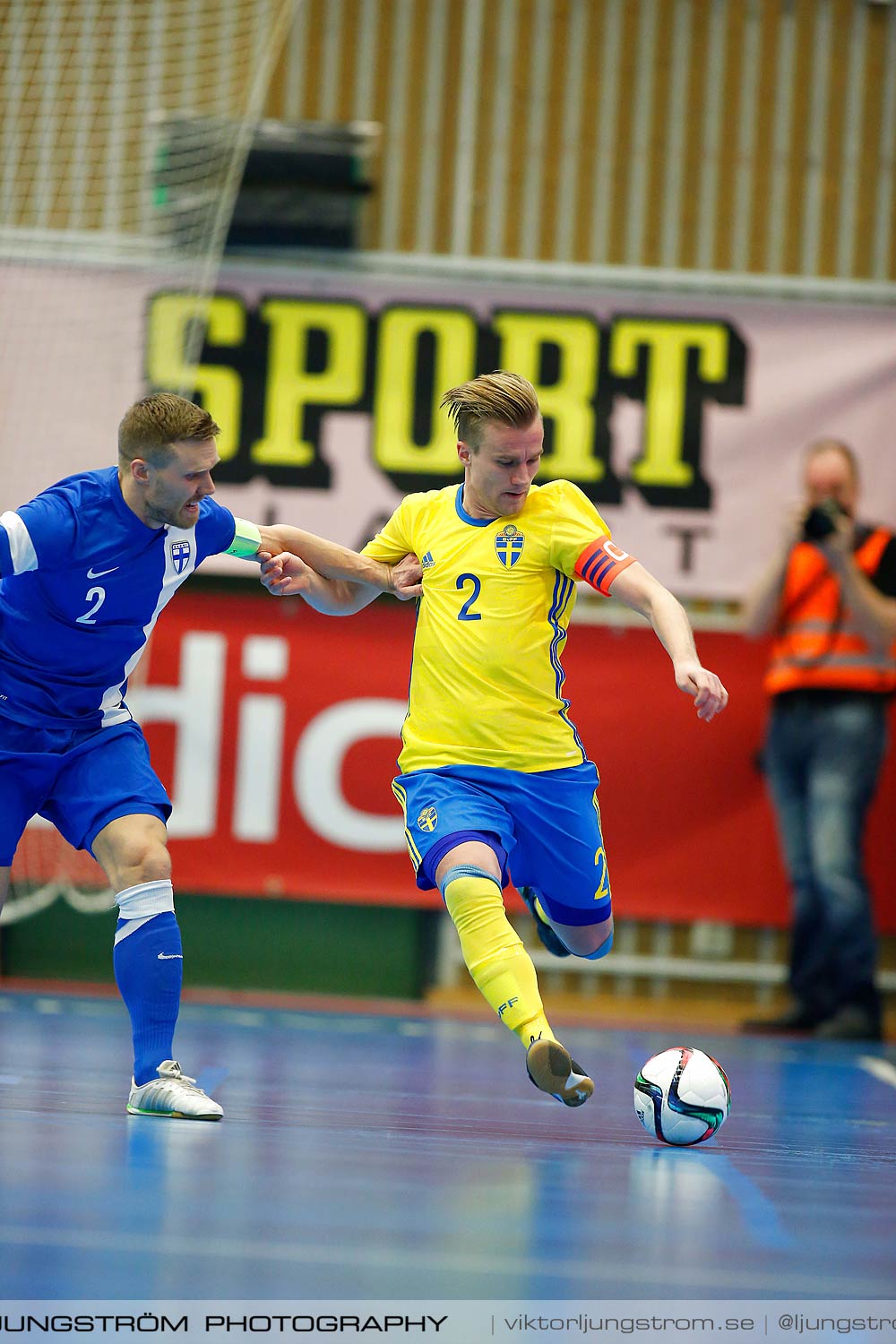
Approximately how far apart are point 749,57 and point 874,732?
3.63 meters

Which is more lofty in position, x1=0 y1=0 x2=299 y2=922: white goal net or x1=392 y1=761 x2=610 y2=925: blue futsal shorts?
x1=0 y1=0 x2=299 y2=922: white goal net

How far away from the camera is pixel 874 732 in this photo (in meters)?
7.26

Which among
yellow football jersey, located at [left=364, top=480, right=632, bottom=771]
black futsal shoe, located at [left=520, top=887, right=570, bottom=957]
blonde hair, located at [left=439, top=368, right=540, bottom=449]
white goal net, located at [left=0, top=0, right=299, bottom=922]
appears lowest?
black futsal shoe, located at [left=520, top=887, right=570, bottom=957]

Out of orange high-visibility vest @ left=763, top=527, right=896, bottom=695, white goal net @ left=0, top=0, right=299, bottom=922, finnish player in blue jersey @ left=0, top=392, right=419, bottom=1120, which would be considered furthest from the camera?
white goal net @ left=0, top=0, right=299, bottom=922

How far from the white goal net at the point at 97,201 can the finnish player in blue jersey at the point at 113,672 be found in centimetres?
337

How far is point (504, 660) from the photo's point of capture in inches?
168

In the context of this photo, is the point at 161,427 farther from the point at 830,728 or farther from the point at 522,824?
the point at 830,728

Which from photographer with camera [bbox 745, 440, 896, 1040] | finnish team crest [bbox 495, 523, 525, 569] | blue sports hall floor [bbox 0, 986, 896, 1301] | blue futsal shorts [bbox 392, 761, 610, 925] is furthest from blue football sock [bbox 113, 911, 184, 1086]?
photographer with camera [bbox 745, 440, 896, 1040]

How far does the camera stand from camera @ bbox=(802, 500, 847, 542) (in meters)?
6.91

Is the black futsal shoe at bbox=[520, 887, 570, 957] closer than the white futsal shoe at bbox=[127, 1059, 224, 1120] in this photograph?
No

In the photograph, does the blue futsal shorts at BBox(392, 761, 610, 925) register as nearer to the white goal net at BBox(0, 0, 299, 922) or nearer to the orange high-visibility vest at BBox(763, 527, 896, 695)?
the orange high-visibility vest at BBox(763, 527, 896, 695)

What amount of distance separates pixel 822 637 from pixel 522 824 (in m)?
3.43

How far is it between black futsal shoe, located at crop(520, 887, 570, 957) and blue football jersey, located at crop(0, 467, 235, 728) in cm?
129

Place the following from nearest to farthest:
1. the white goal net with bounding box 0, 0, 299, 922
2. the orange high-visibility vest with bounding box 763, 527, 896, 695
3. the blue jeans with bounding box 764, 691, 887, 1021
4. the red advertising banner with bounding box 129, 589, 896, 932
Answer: the blue jeans with bounding box 764, 691, 887, 1021
the orange high-visibility vest with bounding box 763, 527, 896, 695
the white goal net with bounding box 0, 0, 299, 922
the red advertising banner with bounding box 129, 589, 896, 932
